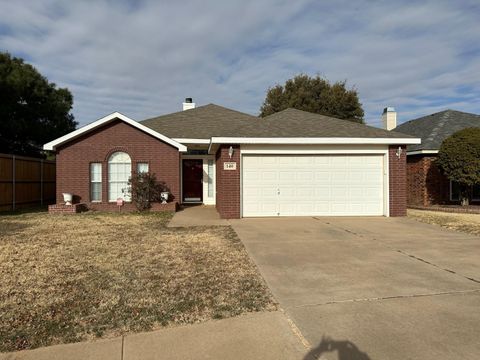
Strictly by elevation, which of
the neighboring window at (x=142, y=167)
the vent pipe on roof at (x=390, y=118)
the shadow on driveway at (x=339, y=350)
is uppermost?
the vent pipe on roof at (x=390, y=118)

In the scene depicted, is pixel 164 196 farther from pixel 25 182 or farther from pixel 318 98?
pixel 318 98

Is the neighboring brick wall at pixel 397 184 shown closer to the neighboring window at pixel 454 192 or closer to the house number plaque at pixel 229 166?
the house number plaque at pixel 229 166

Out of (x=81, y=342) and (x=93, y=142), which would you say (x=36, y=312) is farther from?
(x=93, y=142)

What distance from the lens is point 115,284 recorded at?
5250mm

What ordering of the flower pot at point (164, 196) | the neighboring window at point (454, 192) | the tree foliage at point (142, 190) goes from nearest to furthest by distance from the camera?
1. the tree foliage at point (142, 190)
2. the flower pot at point (164, 196)
3. the neighboring window at point (454, 192)

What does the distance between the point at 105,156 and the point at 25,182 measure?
4284mm

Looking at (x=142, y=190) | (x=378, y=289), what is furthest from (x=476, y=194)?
(x=378, y=289)

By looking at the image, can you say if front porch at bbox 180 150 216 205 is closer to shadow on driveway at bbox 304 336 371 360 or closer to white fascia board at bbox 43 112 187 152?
white fascia board at bbox 43 112 187 152

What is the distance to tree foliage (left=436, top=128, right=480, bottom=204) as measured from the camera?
563 inches

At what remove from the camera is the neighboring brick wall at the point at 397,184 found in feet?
41.4

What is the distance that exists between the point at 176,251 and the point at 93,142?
9.41 m

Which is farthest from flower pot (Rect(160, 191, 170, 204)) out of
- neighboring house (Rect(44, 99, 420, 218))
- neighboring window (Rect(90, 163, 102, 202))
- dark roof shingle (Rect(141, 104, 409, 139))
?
dark roof shingle (Rect(141, 104, 409, 139))

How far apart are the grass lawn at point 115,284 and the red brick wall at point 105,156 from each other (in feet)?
19.4

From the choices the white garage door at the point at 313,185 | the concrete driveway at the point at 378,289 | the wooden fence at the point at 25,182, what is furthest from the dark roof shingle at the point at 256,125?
→ the wooden fence at the point at 25,182
